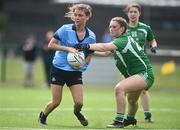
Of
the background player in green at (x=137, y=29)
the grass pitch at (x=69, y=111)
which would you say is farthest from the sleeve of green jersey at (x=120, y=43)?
the background player in green at (x=137, y=29)

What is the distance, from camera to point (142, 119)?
1545 cm

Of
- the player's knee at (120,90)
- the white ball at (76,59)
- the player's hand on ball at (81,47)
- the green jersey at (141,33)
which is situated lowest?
the player's knee at (120,90)

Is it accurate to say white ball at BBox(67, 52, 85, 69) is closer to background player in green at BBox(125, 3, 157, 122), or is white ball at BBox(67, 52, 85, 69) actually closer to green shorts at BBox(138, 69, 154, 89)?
green shorts at BBox(138, 69, 154, 89)

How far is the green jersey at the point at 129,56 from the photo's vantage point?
41.7 ft

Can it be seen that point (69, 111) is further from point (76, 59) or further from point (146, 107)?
point (76, 59)

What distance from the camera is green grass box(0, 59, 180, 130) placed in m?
13.7

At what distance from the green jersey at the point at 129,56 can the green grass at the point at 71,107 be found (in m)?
1.05

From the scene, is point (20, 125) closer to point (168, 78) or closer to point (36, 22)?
point (168, 78)

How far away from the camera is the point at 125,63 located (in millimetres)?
13047

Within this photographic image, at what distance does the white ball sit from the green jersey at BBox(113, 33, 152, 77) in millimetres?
601

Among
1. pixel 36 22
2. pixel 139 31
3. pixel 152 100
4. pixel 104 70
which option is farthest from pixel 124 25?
pixel 36 22

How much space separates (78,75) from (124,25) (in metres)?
1.17

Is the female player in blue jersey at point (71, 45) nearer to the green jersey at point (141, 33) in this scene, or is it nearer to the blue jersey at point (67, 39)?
the blue jersey at point (67, 39)

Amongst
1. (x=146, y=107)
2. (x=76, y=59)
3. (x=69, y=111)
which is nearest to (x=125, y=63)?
(x=76, y=59)
